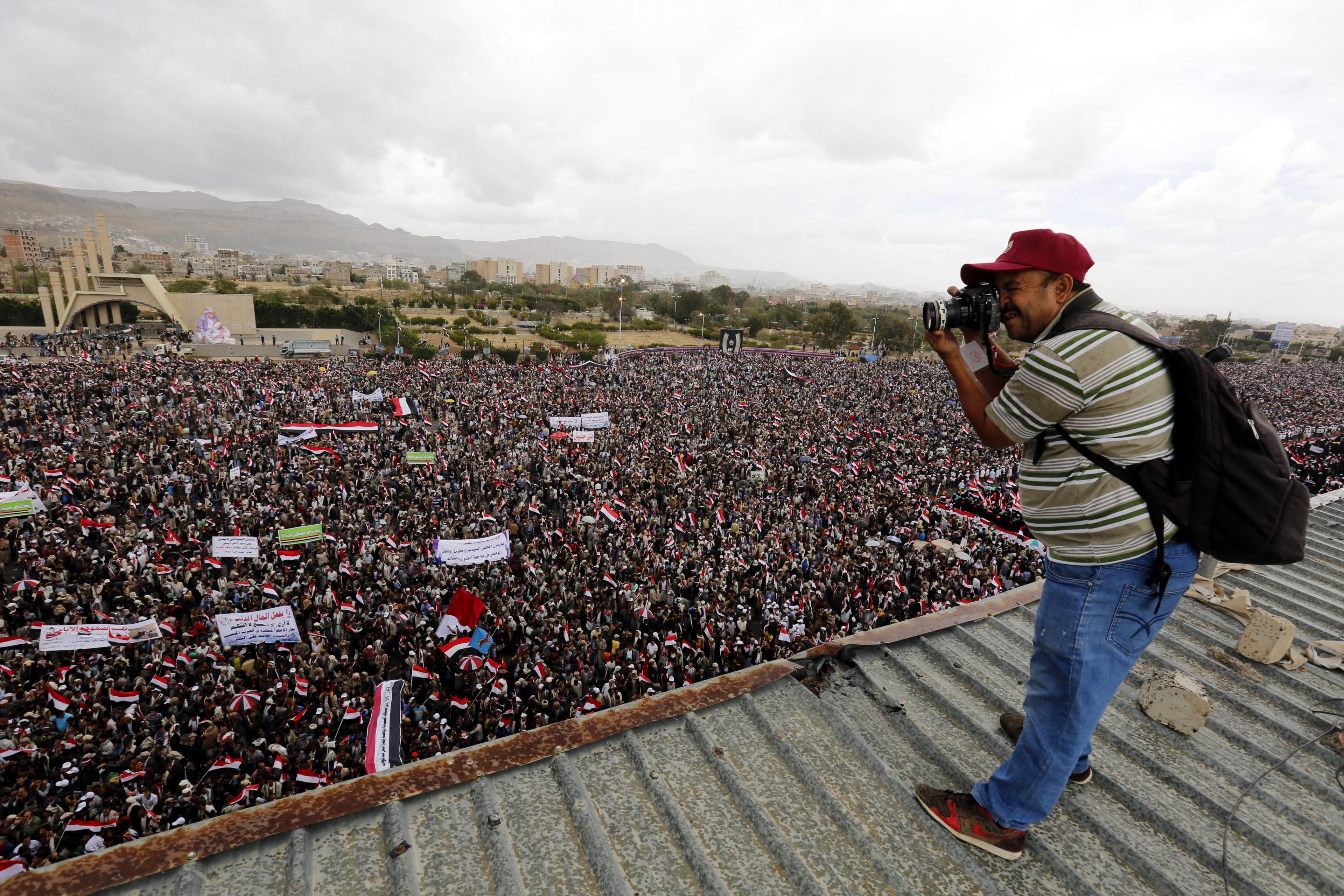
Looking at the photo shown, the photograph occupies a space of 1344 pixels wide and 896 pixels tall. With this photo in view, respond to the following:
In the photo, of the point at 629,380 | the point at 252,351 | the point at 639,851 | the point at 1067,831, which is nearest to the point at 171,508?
the point at 639,851

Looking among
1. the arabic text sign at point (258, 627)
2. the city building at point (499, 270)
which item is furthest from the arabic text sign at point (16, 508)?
the city building at point (499, 270)

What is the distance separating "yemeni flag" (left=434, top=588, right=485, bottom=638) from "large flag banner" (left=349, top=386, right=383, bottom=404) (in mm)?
16335

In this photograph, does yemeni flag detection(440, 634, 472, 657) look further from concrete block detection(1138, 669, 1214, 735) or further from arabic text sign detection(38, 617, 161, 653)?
concrete block detection(1138, 669, 1214, 735)

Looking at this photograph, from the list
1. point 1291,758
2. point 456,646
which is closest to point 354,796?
point 1291,758

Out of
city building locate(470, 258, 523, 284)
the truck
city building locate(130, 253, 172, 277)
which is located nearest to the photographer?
the truck

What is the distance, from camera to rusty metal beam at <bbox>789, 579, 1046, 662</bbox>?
360 centimetres

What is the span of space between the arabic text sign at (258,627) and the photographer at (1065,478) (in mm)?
9268

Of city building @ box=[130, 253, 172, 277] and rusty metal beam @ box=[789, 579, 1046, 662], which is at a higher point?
city building @ box=[130, 253, 172, 277]

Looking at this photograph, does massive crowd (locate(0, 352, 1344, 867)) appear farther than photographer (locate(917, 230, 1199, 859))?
Yes

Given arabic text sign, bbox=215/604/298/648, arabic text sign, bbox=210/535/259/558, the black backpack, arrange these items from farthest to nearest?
arabic text sign, bbox=210/535/259/558, arabic text sign, bbox=215/604/298/648, the black backpack

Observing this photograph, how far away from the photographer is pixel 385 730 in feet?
22.0

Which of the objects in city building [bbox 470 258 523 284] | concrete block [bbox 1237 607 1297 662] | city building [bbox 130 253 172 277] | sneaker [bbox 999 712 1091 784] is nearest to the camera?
sneaker [bbox 999 712 1091 784]

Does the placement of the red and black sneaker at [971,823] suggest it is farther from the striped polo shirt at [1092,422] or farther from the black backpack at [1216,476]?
the black backpack at [1216,476]

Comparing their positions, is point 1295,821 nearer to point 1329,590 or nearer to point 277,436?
point 1329,590
